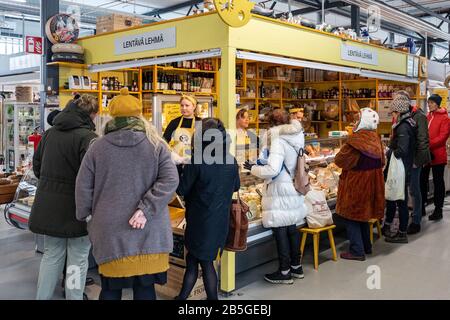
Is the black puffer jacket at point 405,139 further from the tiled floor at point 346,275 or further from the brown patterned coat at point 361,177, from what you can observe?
the tiled floor at point 346,275

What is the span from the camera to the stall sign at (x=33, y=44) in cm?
612

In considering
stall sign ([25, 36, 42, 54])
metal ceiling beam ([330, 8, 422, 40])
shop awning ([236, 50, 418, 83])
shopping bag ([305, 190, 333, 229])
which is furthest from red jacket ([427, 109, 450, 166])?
metal ceiling beam ([330, 8, 422, 40])

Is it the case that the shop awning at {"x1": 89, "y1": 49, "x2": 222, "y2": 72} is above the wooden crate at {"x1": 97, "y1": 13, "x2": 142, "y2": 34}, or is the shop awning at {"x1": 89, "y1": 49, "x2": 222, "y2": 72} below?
below

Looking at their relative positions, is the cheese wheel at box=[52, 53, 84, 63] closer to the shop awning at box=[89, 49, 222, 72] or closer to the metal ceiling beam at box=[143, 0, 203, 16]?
the shop awning at box=[89, 49, 222, 72]

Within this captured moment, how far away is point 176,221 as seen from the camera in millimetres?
4078

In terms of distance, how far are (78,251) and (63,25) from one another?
372 cm

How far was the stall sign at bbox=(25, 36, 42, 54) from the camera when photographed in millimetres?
6117

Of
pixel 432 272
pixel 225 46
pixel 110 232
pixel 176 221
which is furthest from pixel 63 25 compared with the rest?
pixel 432 272

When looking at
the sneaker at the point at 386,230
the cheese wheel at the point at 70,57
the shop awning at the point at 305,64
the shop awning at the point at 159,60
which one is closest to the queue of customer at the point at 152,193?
the shop awning at the point at 159,60

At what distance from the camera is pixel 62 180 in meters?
3.40

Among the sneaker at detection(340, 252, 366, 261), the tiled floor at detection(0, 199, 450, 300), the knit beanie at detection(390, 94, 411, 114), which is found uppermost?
the knit beanie at detection(390, 94, 411, 114)

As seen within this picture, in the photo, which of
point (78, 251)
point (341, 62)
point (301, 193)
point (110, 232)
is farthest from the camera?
point (341, 62)

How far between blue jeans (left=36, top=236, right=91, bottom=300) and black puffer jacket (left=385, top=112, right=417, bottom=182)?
3.84 meters
